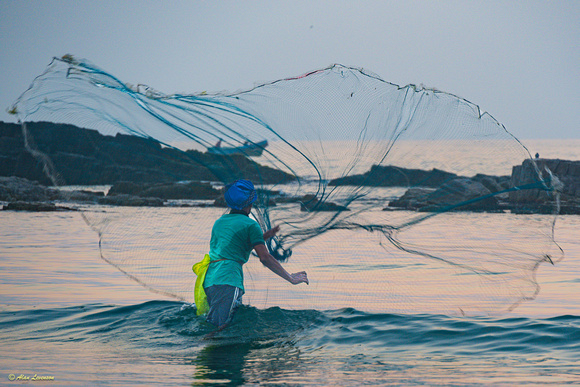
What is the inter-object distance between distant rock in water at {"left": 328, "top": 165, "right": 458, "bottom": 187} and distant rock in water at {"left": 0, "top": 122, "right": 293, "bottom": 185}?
2.62 ft

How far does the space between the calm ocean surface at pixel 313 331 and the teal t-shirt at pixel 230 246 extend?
539mm

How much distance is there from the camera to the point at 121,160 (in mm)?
7816

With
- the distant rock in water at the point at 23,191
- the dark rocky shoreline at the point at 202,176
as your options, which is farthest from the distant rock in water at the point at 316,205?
the distant rock in water at the point at 23,191

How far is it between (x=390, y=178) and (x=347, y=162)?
22.8 inches

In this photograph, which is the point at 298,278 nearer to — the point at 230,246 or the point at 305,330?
the point at 230,246

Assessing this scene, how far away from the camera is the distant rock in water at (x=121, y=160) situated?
7.50 metres

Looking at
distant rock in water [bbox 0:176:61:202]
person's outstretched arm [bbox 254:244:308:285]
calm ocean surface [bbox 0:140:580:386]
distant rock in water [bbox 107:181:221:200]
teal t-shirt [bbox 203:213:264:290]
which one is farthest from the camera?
distant rock in water [bbox 0:176:61:202]

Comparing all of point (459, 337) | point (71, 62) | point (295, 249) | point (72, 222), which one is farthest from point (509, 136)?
point (72, 222)

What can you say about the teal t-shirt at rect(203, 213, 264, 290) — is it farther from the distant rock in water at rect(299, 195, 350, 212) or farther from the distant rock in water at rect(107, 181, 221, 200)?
the distant rock in water at rect(107, 181, 221, 200)

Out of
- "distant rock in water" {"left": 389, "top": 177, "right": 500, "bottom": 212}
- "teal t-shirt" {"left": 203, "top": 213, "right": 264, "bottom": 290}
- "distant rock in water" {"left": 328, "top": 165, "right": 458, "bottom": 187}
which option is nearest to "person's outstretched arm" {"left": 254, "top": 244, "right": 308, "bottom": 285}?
"teal t-shirt" {"left": 203, "top": 213, "right": 264, "bottom": 290}

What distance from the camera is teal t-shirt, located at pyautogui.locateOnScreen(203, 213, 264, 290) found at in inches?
262

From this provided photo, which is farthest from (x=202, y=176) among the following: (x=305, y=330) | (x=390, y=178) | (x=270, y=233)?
(x=390, y=178)

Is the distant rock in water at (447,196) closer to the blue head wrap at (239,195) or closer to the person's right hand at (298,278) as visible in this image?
the person's right hand at (298,278)

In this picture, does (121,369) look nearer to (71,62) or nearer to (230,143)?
(230,143)
